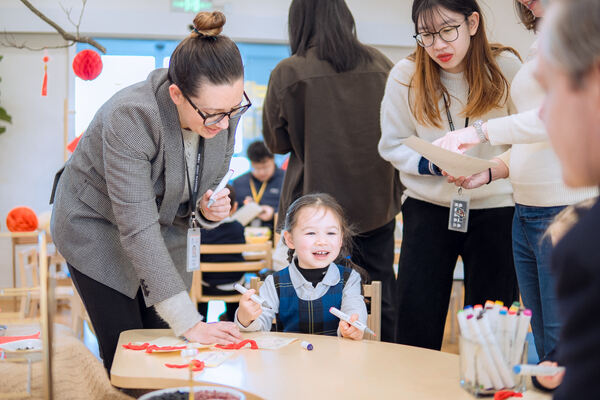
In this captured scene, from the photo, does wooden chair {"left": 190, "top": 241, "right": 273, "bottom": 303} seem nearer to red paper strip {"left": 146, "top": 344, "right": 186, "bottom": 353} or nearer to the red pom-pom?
the red pom-pom

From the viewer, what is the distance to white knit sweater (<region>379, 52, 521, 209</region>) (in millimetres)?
2201

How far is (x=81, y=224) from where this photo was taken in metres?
1.79

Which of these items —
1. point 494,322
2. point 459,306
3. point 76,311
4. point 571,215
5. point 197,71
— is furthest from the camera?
point 459,306

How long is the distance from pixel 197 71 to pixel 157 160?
0.26 m

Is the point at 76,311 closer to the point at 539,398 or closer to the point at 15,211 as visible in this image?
the point at 15,211

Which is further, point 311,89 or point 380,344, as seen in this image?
point 311,89

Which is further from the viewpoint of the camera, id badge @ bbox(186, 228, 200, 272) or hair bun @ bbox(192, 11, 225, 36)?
id badge @ bbox(186, 228, 200, 272)

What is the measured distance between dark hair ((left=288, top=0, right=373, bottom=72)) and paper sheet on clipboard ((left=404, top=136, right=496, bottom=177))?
35.3 inches

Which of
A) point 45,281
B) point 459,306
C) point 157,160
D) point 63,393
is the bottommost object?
point 459,306

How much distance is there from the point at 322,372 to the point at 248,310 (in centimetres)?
41

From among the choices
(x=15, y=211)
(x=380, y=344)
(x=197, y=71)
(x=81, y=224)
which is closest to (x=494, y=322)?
(x=380, y=344)

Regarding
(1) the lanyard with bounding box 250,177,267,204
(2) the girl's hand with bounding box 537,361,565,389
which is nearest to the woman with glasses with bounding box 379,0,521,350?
(2) the girl's hand with bounding box 537,361,565,389

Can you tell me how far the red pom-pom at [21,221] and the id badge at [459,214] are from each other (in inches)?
151

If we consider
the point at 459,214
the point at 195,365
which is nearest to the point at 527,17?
the point at 459,214
